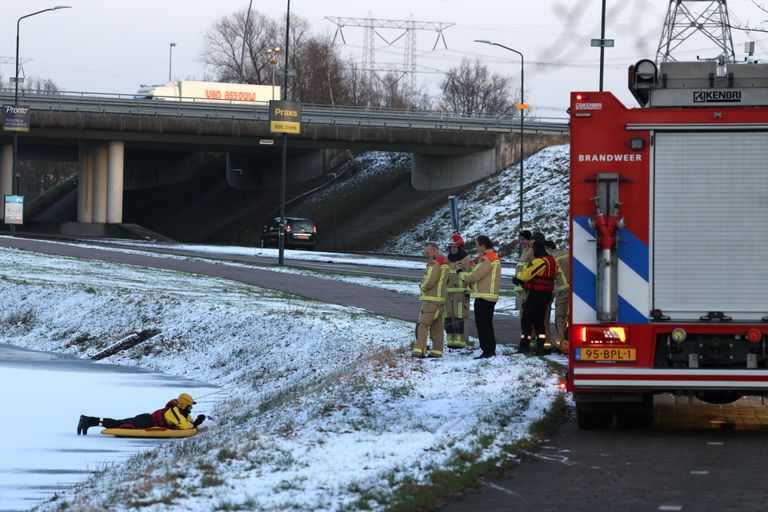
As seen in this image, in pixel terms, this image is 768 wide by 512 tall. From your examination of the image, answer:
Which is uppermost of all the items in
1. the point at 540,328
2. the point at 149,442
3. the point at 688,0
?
the point at 688,0

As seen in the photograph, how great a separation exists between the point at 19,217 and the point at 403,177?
1197 inches

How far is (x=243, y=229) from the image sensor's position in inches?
3113

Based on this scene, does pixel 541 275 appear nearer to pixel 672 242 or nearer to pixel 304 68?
pixel 672 242

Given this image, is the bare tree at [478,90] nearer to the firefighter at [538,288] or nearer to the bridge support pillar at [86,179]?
the bridge support pillar at [86,179]

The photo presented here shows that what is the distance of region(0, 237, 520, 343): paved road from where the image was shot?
2705cm

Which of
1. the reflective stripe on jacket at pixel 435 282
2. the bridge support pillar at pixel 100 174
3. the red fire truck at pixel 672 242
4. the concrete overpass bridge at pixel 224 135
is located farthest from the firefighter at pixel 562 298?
the bridge support pillar at pixel 100 174

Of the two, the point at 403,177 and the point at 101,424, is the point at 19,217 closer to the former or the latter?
the point at 403,177

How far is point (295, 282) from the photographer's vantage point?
36.3m

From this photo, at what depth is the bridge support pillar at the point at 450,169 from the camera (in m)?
73.0

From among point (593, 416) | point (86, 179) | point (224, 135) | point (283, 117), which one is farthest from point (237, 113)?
point (593, 416)

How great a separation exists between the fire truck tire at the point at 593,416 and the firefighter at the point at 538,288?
5.63 metres

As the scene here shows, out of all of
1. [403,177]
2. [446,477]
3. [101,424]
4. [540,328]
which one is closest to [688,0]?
[540,328]

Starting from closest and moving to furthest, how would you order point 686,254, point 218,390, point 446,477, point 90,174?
point 446,477 → point 686,254 → point 218,390 → point 90,174

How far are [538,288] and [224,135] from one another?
171 feet
